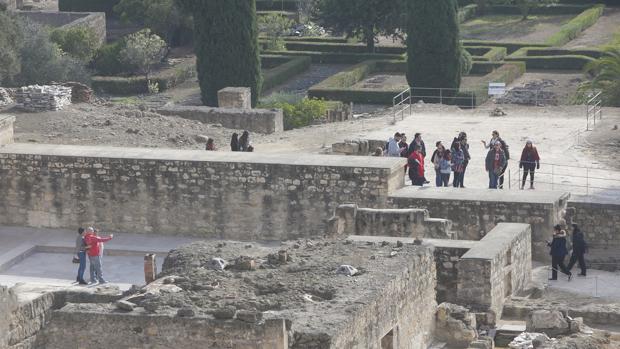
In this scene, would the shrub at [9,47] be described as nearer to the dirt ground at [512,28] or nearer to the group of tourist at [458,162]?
the group of tourist at [458,162]

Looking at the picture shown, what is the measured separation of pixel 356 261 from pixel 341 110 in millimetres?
25057

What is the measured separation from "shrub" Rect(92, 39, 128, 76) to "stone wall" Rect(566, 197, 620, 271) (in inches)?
1400

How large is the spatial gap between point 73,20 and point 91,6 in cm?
659

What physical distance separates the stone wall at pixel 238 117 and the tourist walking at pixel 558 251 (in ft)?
40.7

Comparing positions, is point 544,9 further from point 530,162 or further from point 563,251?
point 563,251

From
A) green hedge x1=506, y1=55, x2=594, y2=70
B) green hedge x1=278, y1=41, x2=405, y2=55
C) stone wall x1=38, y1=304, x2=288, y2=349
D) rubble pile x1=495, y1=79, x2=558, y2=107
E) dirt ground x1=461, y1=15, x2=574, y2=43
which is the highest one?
dirt ground x1=461, y1=15, x2=574, y2=43

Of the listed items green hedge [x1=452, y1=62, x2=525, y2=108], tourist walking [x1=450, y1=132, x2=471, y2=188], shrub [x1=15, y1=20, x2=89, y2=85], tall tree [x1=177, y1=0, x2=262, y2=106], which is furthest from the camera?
shrub [x1=15, y1=20, x2=89, y2=85]

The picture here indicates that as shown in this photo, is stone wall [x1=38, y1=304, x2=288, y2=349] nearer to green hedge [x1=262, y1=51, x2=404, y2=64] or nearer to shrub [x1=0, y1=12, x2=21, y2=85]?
shrub [x1=0, y1=12, x2=21, y2=85]

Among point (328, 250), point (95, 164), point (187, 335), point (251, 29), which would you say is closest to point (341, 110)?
point (251, 29)

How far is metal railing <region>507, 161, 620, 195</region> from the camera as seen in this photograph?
33.9 metres

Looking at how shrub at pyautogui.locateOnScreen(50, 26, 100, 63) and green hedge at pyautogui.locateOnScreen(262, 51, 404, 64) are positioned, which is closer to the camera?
shrub at pyautogui.locateOnScreen(50, 26, 100, 63)

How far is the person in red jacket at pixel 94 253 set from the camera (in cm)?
2892

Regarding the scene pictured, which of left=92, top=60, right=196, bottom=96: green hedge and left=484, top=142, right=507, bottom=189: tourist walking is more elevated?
left=484, top=142, right=507, bottom=189: tourist walking

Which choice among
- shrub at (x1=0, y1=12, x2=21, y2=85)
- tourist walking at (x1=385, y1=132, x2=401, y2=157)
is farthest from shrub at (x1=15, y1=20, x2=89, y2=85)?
tourist walking at (x1=385, y1=132, x2=401, y2=157)
